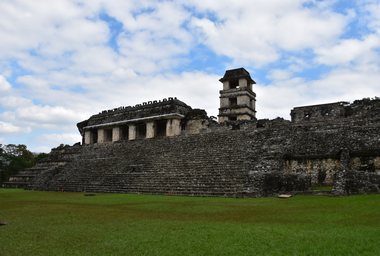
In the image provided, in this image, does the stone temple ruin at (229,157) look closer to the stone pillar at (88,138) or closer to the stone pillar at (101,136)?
the stone pillar at (101,136)

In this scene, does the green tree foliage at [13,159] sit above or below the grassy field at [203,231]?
above

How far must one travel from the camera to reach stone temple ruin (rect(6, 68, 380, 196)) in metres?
14.1

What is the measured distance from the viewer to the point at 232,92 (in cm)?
3231

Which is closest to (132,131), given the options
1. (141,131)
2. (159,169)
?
(141,131)

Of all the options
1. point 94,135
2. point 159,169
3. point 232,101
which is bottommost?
point 159,169

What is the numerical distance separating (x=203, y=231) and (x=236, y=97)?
86.2ft

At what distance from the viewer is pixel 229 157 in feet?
56.3

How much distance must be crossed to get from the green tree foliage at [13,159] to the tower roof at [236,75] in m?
19.2

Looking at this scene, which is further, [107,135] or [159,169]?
[107,135]

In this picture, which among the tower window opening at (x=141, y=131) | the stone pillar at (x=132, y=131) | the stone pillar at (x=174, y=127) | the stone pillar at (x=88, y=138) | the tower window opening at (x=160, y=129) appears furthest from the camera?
the stone pillar at (x=88, y=138)

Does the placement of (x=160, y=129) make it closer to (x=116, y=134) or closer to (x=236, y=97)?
(x=116, y=134)

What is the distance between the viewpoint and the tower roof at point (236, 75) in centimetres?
3219

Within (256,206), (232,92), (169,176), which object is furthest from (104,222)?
(232,92)

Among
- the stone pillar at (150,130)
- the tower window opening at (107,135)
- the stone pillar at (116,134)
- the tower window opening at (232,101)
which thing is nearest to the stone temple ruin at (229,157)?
the stone pillar at (150,130)
